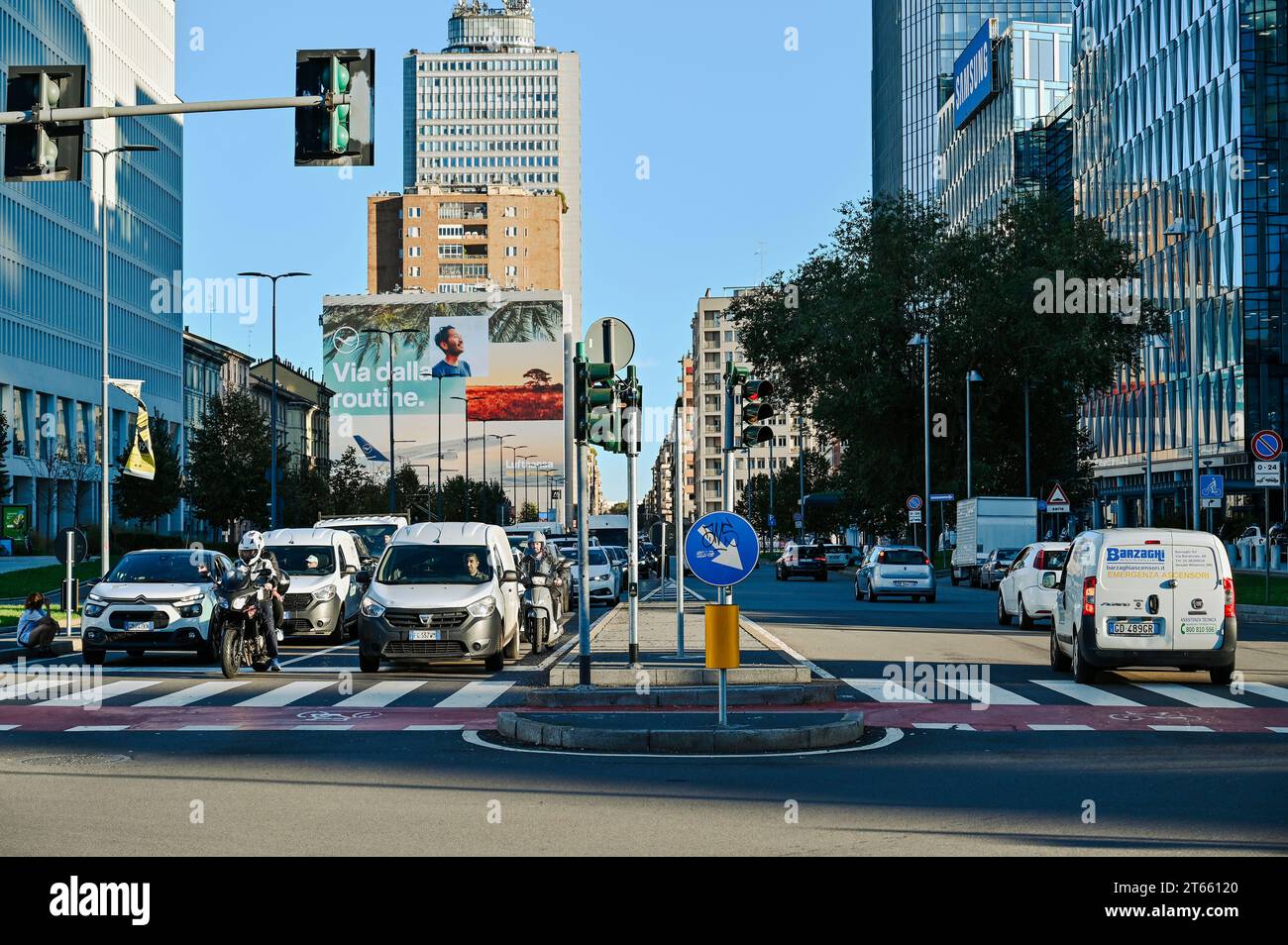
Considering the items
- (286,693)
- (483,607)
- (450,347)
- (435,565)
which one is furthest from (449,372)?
(286,693)

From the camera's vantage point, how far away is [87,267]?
9912 centimetres

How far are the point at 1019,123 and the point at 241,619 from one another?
318 feet

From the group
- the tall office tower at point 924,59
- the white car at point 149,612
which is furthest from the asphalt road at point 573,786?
the tall office tower at point 924,59

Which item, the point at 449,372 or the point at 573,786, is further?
the point at 449,372

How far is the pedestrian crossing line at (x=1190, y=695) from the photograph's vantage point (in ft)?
56.4

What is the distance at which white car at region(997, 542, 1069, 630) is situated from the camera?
1235 inches

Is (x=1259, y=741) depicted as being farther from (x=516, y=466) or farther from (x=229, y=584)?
(x=516, y=466)

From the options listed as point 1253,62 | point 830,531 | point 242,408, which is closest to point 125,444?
point 242,408

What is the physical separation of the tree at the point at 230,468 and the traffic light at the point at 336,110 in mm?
54609

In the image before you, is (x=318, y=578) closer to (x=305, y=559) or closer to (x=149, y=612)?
(x=305, y=559)

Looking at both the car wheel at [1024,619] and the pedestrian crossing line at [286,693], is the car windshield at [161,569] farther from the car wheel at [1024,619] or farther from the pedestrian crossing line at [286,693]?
the car wheel at [1024,619]

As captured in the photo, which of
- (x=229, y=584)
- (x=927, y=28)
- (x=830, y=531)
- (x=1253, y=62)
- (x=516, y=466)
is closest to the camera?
(x=229, y=584)

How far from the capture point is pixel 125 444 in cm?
10219
